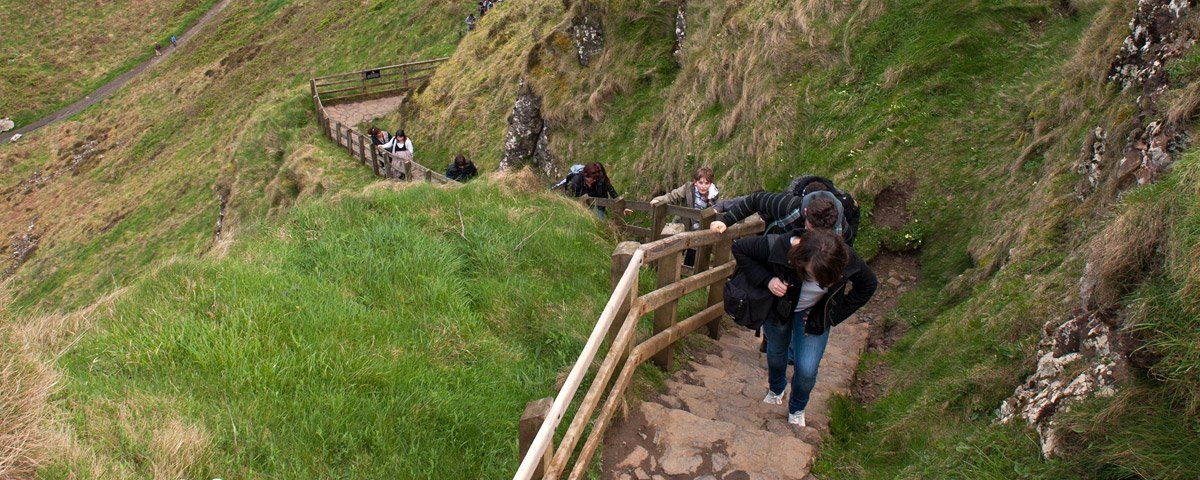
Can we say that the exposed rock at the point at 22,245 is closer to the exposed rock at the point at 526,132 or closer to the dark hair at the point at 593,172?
the exposed rock at the point at 526,132

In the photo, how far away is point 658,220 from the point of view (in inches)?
344

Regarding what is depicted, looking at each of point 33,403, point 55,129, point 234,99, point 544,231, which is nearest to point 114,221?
point 234,99

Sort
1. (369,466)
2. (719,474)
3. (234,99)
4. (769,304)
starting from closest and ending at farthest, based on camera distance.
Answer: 1. (369,466)
2. (719,474)
3. (769,304)
4. (234,99)

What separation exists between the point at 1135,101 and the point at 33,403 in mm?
7670

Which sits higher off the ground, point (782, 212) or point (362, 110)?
point (782, 212)

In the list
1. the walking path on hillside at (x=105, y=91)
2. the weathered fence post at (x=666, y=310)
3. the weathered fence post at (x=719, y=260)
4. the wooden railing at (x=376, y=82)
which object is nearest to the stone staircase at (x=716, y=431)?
the weathered fence post at (x=666, y=310)

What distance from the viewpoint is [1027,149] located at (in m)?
7.83

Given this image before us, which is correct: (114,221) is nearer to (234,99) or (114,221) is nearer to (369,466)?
(234,99)

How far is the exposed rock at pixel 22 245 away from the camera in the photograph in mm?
30106

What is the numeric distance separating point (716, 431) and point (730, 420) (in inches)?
18.7

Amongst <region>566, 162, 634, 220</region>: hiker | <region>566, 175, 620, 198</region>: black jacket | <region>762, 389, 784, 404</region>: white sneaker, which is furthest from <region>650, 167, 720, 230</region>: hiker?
<region>762, 389, 784, 404</region>: white sneaker

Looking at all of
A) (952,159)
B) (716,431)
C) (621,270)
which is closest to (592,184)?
(952,159)

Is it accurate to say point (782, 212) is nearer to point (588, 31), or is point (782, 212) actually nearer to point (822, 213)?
point (822, 213)

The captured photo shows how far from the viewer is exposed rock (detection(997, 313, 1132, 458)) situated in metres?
3.44
